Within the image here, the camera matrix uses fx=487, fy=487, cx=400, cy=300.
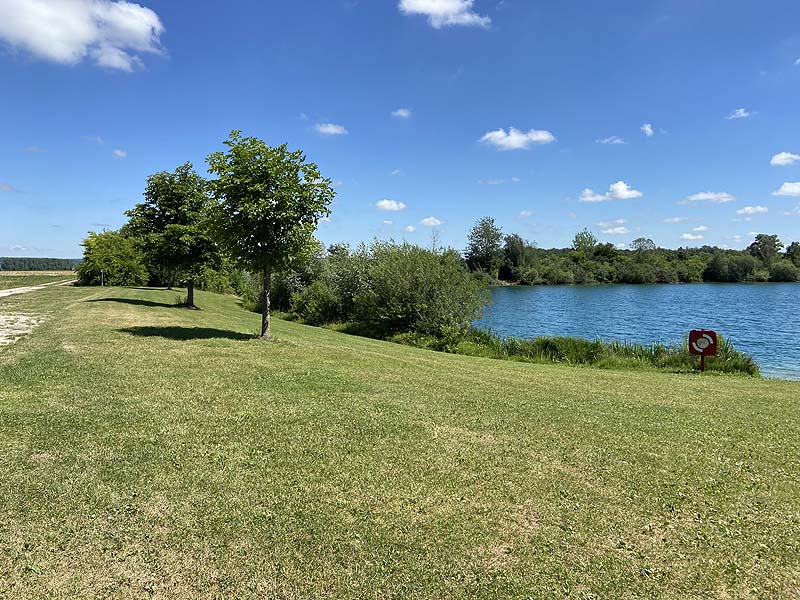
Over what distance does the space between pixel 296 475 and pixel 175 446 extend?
1605mm

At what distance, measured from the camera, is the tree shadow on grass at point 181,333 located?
12.6 metres

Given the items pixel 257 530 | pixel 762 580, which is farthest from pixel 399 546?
pixel 762 580

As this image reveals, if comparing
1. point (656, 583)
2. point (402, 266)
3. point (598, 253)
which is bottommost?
point (656, 583)

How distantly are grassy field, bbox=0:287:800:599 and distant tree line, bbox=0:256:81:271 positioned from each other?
376ft

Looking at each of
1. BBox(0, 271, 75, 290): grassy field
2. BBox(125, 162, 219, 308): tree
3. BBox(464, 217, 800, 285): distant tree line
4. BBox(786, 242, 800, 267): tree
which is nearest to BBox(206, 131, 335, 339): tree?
BBox(125, 162, 219, 308): tree

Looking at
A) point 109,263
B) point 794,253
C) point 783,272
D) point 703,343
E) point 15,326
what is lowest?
point 15,326

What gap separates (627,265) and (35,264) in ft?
434

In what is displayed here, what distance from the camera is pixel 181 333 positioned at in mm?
13406

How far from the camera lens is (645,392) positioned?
9.37 metres

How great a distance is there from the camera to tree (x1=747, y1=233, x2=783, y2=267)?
99.2 metres

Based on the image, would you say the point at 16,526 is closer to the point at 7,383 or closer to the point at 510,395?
the point at 7,383

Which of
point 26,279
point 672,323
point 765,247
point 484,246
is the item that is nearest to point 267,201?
point 672,323

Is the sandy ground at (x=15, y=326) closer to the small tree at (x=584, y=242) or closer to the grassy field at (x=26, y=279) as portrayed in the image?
the grassy field at (x=26, y=279)

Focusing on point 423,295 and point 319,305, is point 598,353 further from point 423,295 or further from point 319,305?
point 319,305
